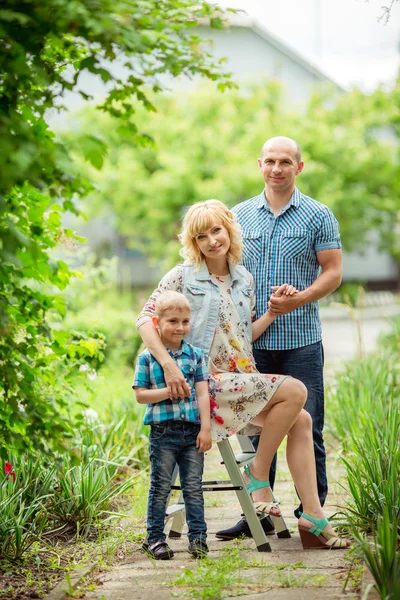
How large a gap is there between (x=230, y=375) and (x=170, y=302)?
1.64ft

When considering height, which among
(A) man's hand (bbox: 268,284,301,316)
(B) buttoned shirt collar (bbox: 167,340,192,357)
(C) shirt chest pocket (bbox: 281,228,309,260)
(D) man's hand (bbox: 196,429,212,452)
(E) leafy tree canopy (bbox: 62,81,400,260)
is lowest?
(D) man's hand (bbox: 196,429,212,452)

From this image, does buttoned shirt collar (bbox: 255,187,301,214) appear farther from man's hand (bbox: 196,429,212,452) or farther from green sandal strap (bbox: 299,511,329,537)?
green sandal strap (bbox: 299,511,329,537)

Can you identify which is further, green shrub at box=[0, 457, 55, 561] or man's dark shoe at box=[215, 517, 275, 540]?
man's dark shoe at box=[215, 517, 275, 540]

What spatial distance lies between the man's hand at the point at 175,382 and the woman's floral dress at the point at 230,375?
237 mm

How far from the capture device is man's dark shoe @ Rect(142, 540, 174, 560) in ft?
13.7

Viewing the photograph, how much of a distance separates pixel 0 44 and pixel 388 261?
31.6m

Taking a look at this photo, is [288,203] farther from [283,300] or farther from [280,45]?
[280,45]

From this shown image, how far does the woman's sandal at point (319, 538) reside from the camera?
4285mm

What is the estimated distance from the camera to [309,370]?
4.73m

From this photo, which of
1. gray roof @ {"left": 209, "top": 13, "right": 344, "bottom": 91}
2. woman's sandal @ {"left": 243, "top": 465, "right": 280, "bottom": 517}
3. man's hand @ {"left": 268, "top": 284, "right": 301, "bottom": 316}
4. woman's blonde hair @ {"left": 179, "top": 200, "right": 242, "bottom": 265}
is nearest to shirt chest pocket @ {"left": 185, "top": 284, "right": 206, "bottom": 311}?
woman's blonde hair @ {"left": 179, "top": 200, "right": 242, "bottom": 265}

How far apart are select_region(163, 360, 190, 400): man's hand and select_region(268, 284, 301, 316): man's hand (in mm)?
678

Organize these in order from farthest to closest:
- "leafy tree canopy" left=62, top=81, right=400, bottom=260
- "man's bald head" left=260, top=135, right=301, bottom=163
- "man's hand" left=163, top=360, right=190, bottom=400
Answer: "leafy tree canopy" left=62, top=81, right=400, bottom=260
"man's bald head" left=260, top=135, right=301, bottom=163
"man's hand" left=163, top=360, right=190, bottom=400

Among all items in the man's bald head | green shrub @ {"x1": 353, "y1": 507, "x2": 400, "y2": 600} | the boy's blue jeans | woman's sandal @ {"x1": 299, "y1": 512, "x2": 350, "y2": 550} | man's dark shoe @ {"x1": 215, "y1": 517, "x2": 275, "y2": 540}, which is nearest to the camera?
green shrub @ {"x1": 353, "y1": 507, "x2": 400, "y2": 600}

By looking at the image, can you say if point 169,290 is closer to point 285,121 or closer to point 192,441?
point 192,441
